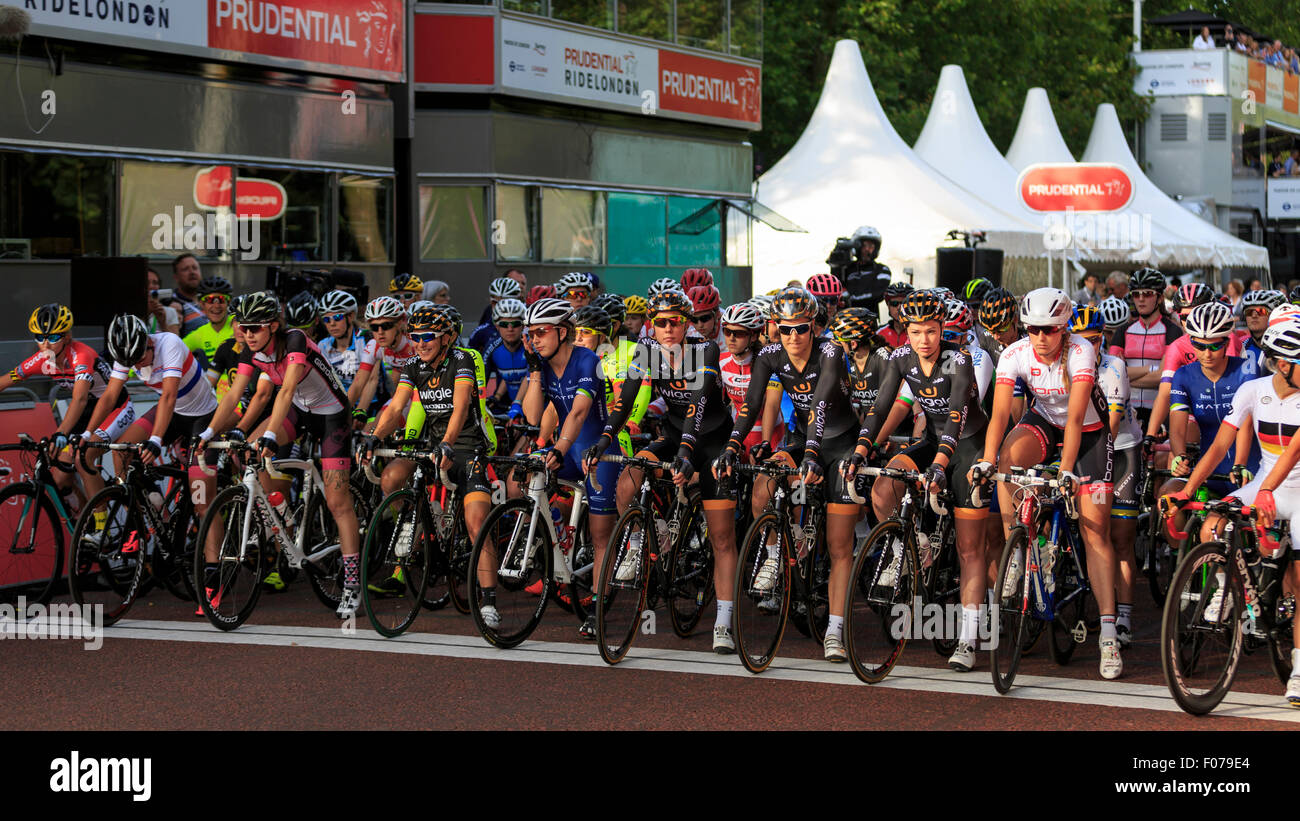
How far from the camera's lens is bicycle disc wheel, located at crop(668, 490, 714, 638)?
32.4 feet

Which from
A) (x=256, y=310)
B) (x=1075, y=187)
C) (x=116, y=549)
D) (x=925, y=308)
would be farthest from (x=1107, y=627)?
(x=1075, y=187)

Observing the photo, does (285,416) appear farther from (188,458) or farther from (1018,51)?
(1018,51)

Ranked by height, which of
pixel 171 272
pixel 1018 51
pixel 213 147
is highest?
pixel 1018 51

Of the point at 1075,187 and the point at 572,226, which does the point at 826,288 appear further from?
the point at 572,226

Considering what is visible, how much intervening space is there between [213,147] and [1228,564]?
14679 mm

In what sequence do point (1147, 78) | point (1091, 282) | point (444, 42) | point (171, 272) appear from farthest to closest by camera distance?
point (1147, 78) → point (1091, 282) → point (444, 42) → point (171, 272)

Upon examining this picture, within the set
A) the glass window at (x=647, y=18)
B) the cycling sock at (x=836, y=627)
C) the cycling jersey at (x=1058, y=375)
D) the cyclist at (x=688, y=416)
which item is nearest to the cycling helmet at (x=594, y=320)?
the cyclist at (x=688, y=416)

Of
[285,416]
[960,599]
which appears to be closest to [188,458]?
[285,416]

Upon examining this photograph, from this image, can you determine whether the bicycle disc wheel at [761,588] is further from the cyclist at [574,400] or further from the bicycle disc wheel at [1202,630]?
the bicycle disc wheel at [1202,630]

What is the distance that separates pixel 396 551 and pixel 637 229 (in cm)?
1848

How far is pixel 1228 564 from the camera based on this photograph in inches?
320

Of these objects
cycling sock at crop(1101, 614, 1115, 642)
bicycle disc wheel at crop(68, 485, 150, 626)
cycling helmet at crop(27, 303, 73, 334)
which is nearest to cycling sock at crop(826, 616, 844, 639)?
cycling sock at crop(1101, 614, 1115, 642)

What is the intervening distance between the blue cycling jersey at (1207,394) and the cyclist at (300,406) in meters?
5.36

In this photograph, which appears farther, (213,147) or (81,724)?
(213,147)
